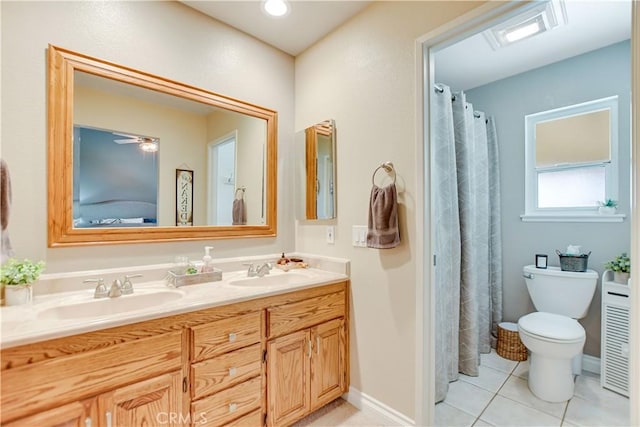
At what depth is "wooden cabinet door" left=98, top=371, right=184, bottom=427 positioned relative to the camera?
110 centimetres

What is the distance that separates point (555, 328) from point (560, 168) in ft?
4.53

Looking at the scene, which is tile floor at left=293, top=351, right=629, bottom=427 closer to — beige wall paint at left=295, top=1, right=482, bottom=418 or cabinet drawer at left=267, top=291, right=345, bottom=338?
beige wall paint at left=295, top=1, right=482, bottom=418

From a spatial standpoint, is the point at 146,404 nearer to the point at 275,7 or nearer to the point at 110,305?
the point at 110,305

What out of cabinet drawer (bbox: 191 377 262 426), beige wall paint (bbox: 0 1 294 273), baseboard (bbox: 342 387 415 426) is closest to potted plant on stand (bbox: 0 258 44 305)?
beige wall paint (bbox: 0 1 294 273)

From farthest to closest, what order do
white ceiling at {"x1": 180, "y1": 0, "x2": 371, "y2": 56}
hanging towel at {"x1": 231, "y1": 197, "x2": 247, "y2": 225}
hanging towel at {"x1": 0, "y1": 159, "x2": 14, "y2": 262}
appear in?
1. hanging towel at {"x1": 231, "y1": 197, "x2": 247, "y2": 225}
2. white ceiling at {"x1": 180, "y1": 0, "x2": 371, "y2": 56}
3. hanging towel at {"x1": 0, "y1": 159, "x2": 14, "y2": 262}

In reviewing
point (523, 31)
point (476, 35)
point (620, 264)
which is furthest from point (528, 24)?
point (620, 264)

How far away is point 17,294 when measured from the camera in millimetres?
1251

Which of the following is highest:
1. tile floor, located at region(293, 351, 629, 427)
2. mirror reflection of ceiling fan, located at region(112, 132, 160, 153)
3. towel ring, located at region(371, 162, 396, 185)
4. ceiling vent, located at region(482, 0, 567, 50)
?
ceiling vent, located at region(482, 0, 567, 50)

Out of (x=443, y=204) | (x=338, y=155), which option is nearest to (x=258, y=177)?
(x=338, y=155)

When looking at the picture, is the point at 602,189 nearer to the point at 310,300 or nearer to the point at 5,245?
the point at 310,300

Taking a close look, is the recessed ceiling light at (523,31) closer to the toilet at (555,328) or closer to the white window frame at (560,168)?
the white window frame at (560,168)

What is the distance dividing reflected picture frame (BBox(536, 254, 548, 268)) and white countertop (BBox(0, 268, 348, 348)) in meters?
1.68

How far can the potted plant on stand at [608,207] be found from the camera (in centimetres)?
221

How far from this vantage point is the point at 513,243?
271cm
